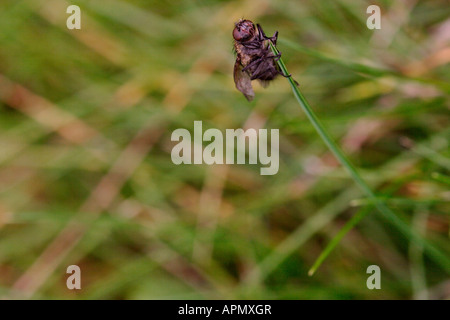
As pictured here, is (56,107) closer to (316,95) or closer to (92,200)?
(92,200)

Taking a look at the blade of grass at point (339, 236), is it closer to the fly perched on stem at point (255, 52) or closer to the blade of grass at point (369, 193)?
the blade of grass at point (369, 193)

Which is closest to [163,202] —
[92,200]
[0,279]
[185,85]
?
[92,200]

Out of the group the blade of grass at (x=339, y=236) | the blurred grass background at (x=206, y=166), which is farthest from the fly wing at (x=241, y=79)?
the blade of grass at (x=339, y=236)

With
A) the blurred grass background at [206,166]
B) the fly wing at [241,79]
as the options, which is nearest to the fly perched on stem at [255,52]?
the fly wing at [241,79]

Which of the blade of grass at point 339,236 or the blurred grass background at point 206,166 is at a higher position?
the blurred grass background at point 206,166

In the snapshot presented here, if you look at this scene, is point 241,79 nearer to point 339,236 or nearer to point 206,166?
point 339,236

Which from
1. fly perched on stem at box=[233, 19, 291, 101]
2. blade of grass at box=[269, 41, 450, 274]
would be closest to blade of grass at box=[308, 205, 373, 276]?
blade of grass at box=[269, 41, 450, 274]

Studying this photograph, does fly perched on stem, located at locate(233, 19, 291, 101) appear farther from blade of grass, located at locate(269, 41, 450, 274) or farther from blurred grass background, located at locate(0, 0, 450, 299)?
blurred grass background, located at locate(0, 0, 450, 299)

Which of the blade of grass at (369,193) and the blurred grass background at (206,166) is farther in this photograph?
the blurred grass background at (206,166)
